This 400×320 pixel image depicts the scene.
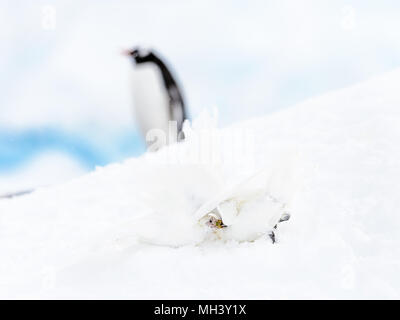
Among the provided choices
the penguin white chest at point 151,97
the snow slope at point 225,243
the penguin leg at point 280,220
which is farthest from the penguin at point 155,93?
the penguin leg at point 280,220

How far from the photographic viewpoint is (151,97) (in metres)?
4.22

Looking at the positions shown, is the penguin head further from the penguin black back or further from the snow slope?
the snow slope

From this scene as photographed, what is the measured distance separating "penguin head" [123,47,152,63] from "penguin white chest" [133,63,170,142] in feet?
0.25

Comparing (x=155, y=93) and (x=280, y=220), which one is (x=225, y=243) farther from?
(x=155, y=93)

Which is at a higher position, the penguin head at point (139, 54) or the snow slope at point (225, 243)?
the penguin head at point (139, 54)

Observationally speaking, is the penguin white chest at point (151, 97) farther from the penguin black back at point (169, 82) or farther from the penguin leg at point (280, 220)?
the penguin leg at point (280, 220)

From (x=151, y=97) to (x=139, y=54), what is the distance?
46 cm

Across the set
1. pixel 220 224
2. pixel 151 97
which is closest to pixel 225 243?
pixel 220 224

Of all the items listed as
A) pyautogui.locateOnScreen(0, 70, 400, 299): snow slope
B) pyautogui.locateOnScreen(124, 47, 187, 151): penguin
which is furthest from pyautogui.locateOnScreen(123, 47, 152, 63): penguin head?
pyautogui.locateOnScreen(0, 70, 400, 299): snow slope

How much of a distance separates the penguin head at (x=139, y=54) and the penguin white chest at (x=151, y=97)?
0.25ft

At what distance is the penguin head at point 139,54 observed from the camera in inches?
170

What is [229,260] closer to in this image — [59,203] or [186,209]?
[186,209]

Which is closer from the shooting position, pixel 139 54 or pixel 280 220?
pixel 280 220
